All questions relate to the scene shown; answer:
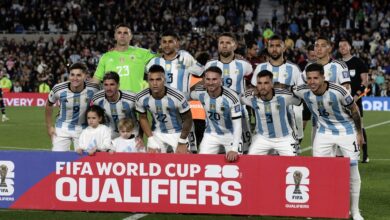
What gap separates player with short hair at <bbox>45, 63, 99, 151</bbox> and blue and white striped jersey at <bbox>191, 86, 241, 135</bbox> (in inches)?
55.2

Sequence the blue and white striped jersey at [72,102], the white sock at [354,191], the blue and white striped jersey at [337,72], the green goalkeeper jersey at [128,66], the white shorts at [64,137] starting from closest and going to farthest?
the white sock at [354,191] < the blue and white striped jersey at [72,102] < the white shorts at [64,137] < the green goalkeeper jersey at [128,66] < the blue and white striped jersey at [337,72]

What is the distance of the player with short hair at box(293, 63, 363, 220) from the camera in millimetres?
9805

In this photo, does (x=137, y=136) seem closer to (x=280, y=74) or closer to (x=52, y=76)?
(x=280, y=74)

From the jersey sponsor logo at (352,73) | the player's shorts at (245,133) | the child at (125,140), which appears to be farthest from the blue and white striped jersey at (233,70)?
the jersey sponsor logo at (352,73)

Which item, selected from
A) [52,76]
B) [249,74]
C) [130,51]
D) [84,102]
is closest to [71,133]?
[84,102]

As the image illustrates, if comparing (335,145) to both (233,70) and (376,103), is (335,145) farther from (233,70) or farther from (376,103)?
(376,103)

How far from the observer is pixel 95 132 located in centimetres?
1057

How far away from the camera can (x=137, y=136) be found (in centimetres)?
1088

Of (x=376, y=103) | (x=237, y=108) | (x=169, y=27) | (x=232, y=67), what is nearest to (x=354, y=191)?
(x=237, y=108)

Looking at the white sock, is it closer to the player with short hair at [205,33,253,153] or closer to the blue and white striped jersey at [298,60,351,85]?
the player with short hair at [205,33,253,153]

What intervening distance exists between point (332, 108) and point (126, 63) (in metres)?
3.09

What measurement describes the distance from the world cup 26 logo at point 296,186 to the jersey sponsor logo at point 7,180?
9.80 ft

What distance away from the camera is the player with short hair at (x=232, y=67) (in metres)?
11.6

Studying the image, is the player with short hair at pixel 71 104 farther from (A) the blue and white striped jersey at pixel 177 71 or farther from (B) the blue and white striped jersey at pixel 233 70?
(B) the blue and white striped jersey at pixel 233 70
